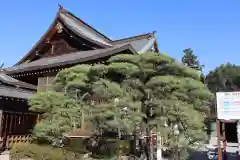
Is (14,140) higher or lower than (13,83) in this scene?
lower

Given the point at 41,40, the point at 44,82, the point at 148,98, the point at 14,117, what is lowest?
the point at 14,117

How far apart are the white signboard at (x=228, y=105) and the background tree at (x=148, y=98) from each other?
1262mm

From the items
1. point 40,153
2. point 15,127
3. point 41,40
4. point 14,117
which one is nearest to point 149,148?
point 40,153

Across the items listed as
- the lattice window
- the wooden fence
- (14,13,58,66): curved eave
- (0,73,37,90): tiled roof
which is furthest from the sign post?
(14,13,58,66): curved eave

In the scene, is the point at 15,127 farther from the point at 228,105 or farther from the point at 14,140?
the point at 228,105

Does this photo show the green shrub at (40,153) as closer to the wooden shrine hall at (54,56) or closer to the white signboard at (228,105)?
the wooden shrine hall at (54,56)

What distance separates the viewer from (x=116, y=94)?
9.82m

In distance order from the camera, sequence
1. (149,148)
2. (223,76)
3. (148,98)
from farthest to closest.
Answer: (223,76), (149,148), (148,98)

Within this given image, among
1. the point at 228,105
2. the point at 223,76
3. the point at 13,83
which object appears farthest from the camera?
the point at 223,76

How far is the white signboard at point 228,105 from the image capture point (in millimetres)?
8297

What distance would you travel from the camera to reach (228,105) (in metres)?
8.45

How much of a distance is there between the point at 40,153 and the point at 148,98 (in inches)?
191

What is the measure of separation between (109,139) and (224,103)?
5426mm

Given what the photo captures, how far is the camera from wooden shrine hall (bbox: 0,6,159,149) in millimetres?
14820
